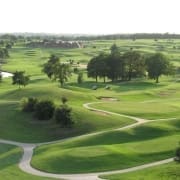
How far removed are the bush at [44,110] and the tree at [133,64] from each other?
64.4 m

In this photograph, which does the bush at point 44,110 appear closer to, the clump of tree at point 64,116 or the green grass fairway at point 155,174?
the clump of tree at point 64,116

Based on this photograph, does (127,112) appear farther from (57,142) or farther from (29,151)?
(29,151)

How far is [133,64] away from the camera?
138 metres

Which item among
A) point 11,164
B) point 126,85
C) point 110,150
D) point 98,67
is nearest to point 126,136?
point 110,150

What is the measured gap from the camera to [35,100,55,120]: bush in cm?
7531

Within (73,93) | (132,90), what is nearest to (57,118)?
(73,93)

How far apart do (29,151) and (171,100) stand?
4504cm

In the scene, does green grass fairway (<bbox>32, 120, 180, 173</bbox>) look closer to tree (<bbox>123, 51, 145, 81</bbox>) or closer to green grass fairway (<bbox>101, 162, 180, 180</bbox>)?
green grass fairway (<bbox>101, 162, 180, 180</bbox>)

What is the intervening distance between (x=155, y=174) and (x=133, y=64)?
9335 cm

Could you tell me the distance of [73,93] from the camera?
315 ft

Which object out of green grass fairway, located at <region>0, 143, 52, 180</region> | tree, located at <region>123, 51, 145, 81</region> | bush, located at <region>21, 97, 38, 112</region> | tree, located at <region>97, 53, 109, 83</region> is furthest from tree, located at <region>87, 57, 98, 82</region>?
green grass fairway, located at <region>0, 143, 52, 180</region>

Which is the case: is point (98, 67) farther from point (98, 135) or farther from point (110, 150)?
point (110, 150)

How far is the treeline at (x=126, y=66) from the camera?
5300 inches

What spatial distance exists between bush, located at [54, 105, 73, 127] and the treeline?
6187 cm
